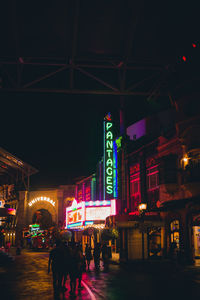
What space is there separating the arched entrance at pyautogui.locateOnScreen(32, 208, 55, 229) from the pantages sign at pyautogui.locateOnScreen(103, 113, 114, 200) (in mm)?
26892

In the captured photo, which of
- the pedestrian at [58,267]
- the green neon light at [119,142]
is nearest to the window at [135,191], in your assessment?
the green neon light at [119,142]

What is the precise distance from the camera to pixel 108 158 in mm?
37375

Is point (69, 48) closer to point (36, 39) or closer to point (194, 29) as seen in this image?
point (36, 39)

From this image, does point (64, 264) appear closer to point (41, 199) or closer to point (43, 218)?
point (43, 218)

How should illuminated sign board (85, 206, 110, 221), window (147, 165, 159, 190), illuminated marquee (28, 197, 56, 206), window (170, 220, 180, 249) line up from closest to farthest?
window (170, 220, 180, 249) → window (147, 165, 159, 190) → illuminated sign board (85, 206, 110, 221) → illuminated marquee (28, 197, 56, 206)

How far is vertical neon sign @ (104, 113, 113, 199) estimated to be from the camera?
3697 centimetres

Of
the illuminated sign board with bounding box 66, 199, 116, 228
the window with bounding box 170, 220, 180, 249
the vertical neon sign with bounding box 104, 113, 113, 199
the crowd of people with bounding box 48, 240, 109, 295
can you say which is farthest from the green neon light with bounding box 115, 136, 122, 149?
the crowd of people with bounding box 48, 240, 109, 295

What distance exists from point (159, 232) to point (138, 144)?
9.60m

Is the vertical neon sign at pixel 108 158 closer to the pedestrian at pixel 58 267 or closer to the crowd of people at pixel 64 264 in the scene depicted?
the crowd of people at pixel 64 264

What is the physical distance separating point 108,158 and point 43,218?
30.7 m

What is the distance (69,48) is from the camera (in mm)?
6109

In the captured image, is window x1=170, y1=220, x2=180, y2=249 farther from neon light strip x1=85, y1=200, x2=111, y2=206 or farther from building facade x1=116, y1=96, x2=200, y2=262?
neon light strip x1=85, y1=200, x2=111, y2=206

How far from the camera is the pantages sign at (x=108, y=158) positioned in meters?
37.0

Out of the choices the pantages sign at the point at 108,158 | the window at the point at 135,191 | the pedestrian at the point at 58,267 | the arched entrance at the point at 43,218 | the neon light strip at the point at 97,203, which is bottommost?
the pedestrian at the point at 58,267
